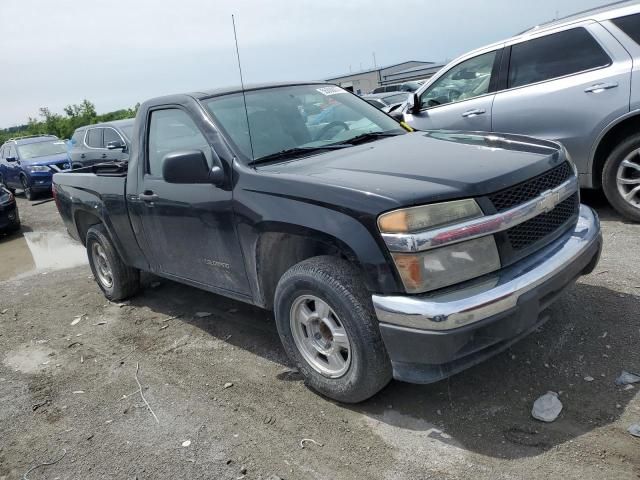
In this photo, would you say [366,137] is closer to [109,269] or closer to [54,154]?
[109,269]

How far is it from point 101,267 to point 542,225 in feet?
14.7

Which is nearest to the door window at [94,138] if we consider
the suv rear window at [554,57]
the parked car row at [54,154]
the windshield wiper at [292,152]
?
the parked car row at [54,154]

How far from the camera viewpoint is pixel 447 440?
2801mm

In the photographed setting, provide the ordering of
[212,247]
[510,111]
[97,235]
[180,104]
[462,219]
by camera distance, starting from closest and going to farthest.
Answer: [462,219] < [212,247] < [180,104] < [97,235] < [510,111]

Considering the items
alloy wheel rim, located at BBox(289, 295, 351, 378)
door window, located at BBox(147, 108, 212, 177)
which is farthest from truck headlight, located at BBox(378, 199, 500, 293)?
door window, located at BBox(147, 108, 212, 177)

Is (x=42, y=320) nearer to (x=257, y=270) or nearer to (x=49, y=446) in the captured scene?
(x=49, y=446)

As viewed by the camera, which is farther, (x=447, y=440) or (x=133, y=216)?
(x=133, y=216)

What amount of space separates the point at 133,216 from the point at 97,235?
1.04m

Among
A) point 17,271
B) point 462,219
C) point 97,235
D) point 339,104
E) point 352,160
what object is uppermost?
point 339,104

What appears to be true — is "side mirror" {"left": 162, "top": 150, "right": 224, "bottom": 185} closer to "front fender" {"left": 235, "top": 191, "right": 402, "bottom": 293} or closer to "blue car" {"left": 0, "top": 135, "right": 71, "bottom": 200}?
"front fender" {"left": 235, "top": 191, "right": 402, "bottom": 293}

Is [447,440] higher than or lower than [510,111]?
lower

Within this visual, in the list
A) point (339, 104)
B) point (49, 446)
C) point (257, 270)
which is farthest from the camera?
point (339, 104)

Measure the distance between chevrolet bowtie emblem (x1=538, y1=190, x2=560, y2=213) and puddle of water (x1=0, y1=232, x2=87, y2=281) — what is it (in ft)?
21.4

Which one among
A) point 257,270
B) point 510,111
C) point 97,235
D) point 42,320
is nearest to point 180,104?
point 257,270
